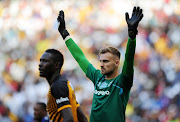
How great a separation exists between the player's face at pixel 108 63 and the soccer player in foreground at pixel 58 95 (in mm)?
433

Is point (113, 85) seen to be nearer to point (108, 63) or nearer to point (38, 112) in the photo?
point (108, 63)

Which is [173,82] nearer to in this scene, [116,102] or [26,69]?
[26,69]

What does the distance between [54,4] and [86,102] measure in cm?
313

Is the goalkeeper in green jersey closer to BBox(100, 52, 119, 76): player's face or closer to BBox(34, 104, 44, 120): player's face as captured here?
BBox(100, 52, 119, 76): player's face

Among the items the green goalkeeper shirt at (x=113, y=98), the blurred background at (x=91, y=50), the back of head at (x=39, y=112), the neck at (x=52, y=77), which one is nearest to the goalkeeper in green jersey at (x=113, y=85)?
the green goalkeeper shirt at (x=113, y=98)

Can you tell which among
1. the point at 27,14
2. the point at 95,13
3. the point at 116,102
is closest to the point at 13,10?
the point at 27,14

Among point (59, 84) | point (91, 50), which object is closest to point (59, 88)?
point (59, 84)

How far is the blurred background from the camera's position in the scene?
30.7 ft

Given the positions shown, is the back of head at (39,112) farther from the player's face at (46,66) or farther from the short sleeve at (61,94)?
the short sleeve at (61,94)

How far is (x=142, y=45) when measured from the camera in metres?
9.64

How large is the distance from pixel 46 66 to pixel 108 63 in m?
0.74

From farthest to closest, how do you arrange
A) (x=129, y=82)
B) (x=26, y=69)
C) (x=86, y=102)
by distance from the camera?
1. (x=26, y=69)
2. (x=86, y=102)
3. (x=129, y=82)

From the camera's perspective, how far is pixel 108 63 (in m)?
3.52

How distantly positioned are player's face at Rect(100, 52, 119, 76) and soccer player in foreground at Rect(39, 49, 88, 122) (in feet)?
1.42
